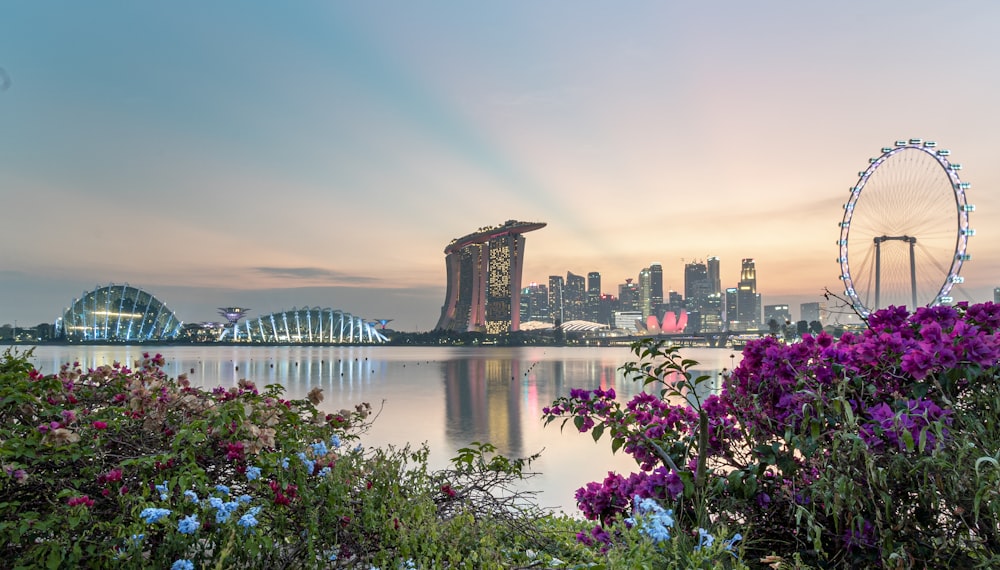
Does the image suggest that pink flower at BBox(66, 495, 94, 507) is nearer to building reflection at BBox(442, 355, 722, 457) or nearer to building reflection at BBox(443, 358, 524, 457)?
building reflection at BBox(442, 355, 722, 457)

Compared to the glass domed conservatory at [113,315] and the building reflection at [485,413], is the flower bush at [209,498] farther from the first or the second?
the glass domed conservatory at [113,315]

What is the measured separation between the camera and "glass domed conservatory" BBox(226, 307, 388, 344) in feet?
367

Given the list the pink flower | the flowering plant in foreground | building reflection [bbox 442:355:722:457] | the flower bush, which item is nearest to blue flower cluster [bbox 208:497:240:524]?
the flower bush

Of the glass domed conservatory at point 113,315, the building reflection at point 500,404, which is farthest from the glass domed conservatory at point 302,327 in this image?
the building reflection at point 500,404

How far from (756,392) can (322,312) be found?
116644mm

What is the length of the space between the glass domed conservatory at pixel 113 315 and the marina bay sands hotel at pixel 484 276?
53656 millimetres

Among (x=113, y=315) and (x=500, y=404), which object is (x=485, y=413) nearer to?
(x=500, y=404)

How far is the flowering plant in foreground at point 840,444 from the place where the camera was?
2.12 m

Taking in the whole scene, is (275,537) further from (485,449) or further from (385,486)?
(485,449)

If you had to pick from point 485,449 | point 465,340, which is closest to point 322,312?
point 465,340

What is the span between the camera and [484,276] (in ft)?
400

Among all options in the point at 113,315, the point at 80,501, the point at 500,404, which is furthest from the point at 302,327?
the point at 80,501

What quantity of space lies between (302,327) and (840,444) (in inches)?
4555

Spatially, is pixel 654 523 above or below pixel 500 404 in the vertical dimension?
above
